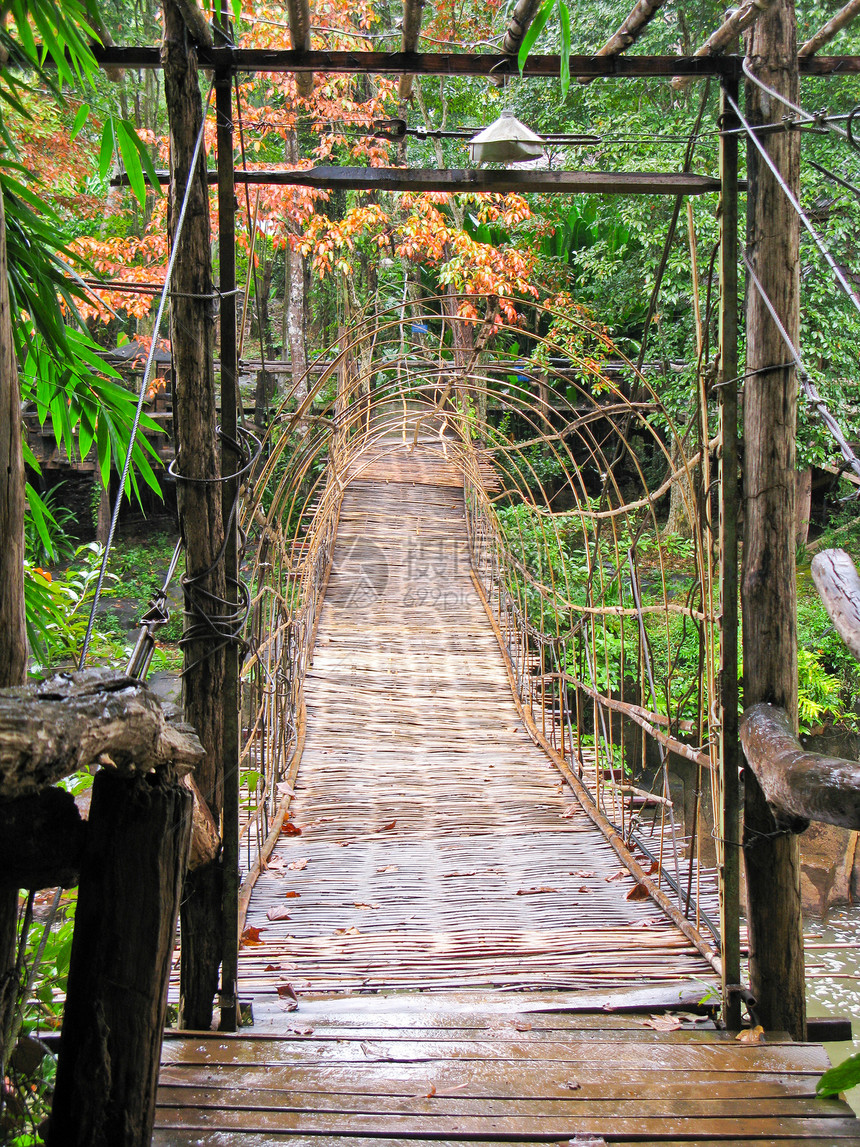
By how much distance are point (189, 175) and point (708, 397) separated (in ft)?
4.80

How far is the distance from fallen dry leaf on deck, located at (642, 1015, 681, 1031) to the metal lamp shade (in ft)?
7.51

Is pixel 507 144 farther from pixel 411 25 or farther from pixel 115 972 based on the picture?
pixel 115 972

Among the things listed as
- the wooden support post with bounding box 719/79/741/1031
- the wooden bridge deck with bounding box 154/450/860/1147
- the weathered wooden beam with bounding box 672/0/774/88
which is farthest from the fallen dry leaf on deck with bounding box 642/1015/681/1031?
the weathered wooden beam with bounding box 672/0/774/88

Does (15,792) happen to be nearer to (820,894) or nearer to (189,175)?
(189,175)

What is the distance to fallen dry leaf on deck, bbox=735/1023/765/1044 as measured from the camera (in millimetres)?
2068

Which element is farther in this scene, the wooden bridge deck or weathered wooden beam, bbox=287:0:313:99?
weathered wooden beam, bbox=287:0:313:99

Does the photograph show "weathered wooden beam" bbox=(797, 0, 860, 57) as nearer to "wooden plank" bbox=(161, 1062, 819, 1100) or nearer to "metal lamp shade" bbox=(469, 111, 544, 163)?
"metal lamp shade" bbox=(469, 111, 544, 163)

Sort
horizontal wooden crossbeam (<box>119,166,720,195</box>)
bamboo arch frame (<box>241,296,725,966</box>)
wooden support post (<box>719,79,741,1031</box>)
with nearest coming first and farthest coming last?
wooden support post (<box>719,79,741,1031</box>)
horizontal wooden crossbeam (<box>119,166,720,195</box>)
bamboo arch frame (<box>241,296,725,966</box>)

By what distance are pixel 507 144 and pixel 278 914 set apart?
2.55 meters

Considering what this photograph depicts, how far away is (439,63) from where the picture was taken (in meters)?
2.20

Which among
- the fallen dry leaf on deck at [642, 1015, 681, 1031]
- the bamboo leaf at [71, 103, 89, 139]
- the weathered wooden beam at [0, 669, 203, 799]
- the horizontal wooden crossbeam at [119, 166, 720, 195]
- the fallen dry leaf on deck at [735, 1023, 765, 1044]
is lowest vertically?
the fallen dry leaf on deck at [735, 1023, 765, 1044]

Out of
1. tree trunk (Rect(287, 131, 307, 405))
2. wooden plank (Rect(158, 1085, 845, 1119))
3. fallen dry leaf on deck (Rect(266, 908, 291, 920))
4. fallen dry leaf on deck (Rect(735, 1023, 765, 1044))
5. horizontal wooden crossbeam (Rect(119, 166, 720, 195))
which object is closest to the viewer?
wooden plank (Rect(158, 1085, 845, 1119))

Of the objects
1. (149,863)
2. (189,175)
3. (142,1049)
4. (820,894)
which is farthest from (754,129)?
(820,894)

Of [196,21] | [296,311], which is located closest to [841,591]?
[196,21]
